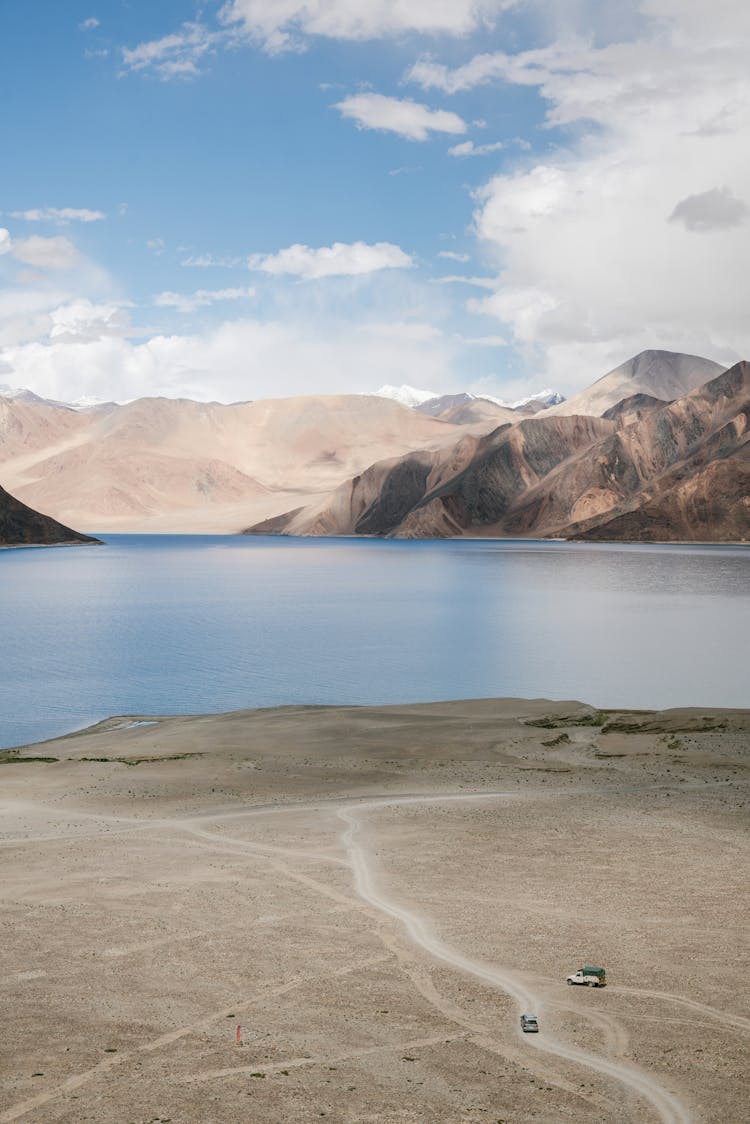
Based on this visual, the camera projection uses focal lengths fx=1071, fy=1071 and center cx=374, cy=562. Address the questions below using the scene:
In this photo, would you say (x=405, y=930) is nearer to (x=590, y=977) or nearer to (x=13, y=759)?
(x=590, y=977)

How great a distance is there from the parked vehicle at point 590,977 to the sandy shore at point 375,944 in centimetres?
18

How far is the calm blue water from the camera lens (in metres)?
49.2

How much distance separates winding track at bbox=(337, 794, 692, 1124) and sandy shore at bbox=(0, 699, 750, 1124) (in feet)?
0.13

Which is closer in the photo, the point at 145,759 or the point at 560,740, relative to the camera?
the point at 145,759

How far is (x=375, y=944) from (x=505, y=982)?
2.12m

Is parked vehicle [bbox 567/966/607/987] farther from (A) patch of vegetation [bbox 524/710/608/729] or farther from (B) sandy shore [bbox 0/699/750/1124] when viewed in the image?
(A) patch of vegetation [bbox 524/710/608/729]

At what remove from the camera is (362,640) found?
68.9 m

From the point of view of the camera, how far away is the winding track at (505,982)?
10.2 m

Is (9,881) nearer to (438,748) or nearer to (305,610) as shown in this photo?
(438,748)

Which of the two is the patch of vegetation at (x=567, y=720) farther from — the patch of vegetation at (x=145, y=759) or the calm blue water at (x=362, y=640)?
the patch of vegetation at (x=145, y=759)

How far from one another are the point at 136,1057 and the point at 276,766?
18802 millimetres

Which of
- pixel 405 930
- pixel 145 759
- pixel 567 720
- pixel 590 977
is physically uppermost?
pixel 590 977

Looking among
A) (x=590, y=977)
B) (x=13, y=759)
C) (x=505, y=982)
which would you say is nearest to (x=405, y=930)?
(x=505, y=982)

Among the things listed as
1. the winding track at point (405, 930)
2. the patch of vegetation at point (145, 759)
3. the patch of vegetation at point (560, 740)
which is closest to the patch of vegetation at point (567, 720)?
the patch of vegetation at point (560, 740)
